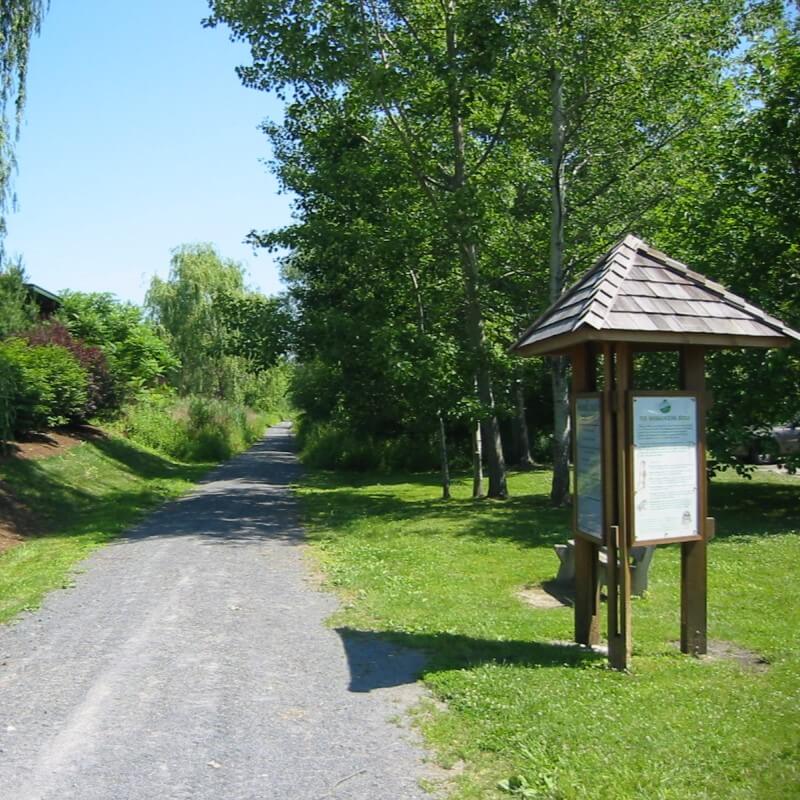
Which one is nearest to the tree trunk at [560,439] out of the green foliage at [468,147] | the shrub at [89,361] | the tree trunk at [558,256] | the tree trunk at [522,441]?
the tree trunk at [558,256]

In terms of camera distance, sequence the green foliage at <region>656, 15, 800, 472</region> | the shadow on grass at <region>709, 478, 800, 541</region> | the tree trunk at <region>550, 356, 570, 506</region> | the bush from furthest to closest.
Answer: the bush → the tree trunk at <region>550, 356, 570, 506</region> → the green foliage at <region>656, 15, 800, 472</region> → the shadow on grass at <region>709, 478, 800, 541</region>

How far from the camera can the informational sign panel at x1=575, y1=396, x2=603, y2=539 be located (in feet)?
21.0

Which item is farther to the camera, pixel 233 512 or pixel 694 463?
pixel 233 512

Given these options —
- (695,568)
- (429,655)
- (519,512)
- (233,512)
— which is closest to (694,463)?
(695,568)

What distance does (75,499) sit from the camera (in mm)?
17406

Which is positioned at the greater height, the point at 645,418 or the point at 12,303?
the point at 12,303

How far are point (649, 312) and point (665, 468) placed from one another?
3.91 ft

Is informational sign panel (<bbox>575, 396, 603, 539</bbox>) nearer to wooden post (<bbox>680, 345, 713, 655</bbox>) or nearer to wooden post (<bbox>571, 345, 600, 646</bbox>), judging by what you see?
wooden post (<bbox>571, 345, 600, 646</bbox>)

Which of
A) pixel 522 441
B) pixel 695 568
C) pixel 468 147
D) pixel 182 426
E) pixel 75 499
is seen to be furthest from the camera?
pixel 182 426

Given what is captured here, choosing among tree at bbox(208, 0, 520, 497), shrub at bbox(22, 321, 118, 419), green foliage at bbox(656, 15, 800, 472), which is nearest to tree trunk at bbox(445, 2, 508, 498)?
tree at bbox(208, 0, 520, 497)

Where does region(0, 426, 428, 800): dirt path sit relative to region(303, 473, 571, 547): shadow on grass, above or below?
above

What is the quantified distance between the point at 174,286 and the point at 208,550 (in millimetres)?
30675

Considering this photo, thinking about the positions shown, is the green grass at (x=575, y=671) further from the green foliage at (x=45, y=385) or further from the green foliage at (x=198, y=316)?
the green foliage at (x=198, y=316)

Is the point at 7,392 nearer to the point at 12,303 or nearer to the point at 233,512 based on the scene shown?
the point at 233,512
